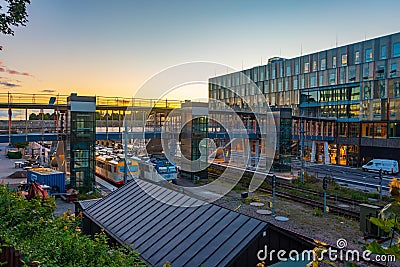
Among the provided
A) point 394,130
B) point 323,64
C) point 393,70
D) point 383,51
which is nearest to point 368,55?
point 383,51

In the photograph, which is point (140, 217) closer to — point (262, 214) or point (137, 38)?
point (262, 214)

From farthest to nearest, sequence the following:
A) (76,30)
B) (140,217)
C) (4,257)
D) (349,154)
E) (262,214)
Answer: (349,154) < (76,30) < (262,214) < (140,217) < (4,257)

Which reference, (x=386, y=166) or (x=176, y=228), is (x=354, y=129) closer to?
(x=386, y=166)

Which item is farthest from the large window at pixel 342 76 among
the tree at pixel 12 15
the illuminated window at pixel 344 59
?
the tree at pixel 12 15

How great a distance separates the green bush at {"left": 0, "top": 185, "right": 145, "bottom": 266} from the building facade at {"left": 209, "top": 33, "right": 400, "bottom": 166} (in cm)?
A: 3504

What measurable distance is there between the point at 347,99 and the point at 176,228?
44.5m

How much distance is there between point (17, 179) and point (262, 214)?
26066 millimetres

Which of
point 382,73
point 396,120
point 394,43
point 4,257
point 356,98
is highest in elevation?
point 394,43

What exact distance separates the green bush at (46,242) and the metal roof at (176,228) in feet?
7.27

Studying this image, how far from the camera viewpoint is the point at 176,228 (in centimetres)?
850

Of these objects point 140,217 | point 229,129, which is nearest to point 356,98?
point 229,129

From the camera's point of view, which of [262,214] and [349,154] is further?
[349,154]

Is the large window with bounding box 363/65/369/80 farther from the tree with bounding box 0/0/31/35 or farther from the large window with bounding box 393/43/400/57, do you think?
the tree with bounding box 0/0/31/35

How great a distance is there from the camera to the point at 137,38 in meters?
25.1
